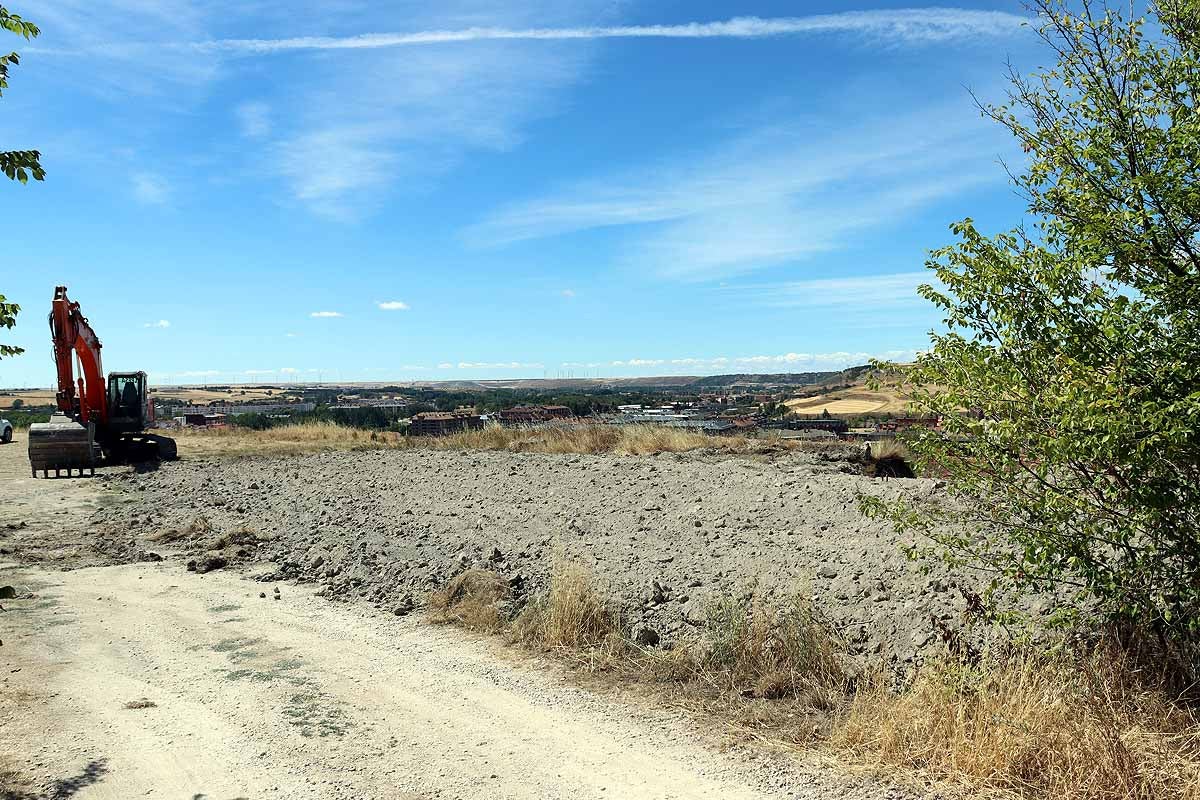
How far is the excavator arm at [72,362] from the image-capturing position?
2272 cm

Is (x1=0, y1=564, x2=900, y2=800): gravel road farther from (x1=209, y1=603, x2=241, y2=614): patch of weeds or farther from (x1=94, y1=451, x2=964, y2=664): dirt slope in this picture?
(x1=94, y1=451, x2=964, y2=664): dirt slope

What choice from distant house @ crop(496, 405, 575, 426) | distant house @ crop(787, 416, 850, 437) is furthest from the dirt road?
distant house @ crop(496, 405, 575, 426)

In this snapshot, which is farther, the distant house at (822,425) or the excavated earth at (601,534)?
the distant house at (822,425)

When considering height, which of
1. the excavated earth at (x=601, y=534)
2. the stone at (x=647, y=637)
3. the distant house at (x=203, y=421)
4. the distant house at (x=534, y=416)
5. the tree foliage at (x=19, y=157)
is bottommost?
the stone at (x=647, y=637)

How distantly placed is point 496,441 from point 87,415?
437 inches

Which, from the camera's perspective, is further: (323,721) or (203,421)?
(203,421)

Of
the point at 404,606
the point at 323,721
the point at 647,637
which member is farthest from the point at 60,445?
the point at 647,637

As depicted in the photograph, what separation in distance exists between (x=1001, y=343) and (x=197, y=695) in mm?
5980

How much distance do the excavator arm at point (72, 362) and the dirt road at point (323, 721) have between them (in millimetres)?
16569

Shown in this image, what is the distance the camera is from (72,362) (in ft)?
75.8

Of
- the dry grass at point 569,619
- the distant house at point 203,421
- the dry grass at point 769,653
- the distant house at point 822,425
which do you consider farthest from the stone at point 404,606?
the distant house at point 203,421

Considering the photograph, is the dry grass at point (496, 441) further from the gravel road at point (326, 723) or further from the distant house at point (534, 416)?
the gravel road at point (326, 723)

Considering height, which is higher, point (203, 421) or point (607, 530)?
point (203, 421)

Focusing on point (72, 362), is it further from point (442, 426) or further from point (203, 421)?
point (203, 421)
